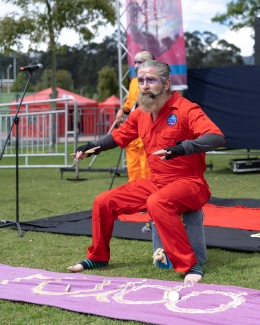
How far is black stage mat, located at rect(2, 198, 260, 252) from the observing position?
5.72 meters

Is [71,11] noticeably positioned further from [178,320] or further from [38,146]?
[178,320]

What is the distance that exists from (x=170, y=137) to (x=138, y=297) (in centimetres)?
136

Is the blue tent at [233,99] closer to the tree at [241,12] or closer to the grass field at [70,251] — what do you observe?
the grass field at [70,251]

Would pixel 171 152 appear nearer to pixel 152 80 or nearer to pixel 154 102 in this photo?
pixel 154 102

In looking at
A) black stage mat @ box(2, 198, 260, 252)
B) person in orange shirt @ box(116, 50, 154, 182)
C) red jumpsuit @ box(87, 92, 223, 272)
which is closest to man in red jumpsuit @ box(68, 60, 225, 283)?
red jumpsuit @ box(87, 92, 223, 272)

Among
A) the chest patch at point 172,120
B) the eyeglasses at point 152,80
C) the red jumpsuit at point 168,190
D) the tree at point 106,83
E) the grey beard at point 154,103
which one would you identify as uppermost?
the tree at point 106,83

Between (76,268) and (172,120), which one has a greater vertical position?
(172,120)

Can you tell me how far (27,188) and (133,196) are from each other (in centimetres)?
634

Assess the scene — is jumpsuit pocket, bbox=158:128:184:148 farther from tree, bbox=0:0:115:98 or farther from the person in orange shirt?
tree, bbox=0:0:115:98

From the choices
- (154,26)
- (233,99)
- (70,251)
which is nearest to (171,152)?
(70,251)

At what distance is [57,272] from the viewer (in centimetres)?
489

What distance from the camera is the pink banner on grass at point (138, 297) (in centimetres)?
362

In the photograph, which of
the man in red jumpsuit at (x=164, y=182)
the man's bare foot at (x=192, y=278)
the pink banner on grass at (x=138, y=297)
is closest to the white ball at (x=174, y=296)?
the pink banner on grass at (x=138, y=297)

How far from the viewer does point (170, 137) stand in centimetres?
486
